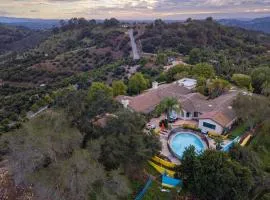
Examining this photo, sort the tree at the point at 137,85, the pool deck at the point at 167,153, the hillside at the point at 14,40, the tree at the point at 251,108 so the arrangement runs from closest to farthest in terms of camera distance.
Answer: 1. the pool deck at the point at 167,153
2. the tree at the point at 251,108
3. the tree at the point at 137,85
4. the hillside at the point at 14,40

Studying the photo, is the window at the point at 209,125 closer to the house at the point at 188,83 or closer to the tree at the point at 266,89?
the tree at the point at 266,89

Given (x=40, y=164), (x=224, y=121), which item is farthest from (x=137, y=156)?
(x=224, y=121)

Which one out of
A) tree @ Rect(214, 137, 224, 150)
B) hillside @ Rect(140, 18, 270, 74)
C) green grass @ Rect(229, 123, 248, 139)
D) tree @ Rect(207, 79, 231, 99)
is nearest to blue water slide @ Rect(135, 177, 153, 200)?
tree @ Rect(214, 137, 224, 150)

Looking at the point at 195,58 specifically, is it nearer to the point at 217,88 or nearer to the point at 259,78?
the point at 259,78

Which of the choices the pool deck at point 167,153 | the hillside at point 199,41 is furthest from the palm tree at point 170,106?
the hillside at point 199,41

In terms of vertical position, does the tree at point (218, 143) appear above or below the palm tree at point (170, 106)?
below

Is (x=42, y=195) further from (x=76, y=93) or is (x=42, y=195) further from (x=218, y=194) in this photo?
(x=218, y=194)
